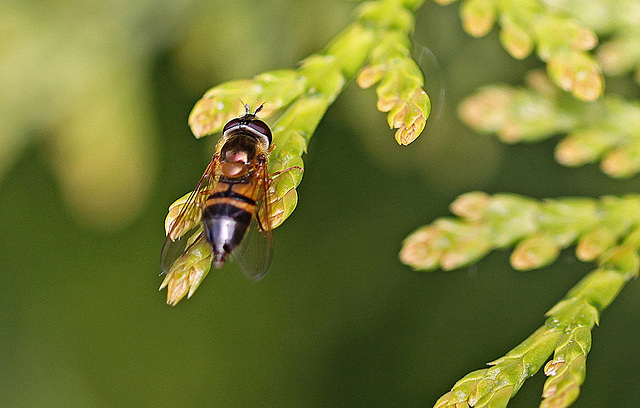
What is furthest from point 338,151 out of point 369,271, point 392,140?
point 369,271

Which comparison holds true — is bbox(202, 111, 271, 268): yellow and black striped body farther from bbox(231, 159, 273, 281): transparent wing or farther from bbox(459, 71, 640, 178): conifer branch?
bbox(459, 71, 640, 178): conifer branch

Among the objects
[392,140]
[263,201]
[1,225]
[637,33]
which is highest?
[1,225]

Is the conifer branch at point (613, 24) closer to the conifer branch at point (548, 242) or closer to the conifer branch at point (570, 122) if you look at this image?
the conifer branch at point (570, 122)

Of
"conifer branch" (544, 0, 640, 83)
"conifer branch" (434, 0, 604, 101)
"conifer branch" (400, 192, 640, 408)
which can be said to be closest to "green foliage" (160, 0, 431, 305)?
"conifer branch" (434, 0, 604, 101)

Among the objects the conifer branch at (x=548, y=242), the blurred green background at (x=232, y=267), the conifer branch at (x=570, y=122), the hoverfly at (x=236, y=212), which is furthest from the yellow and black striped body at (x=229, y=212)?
the blurred green background at (x=232, y=267)

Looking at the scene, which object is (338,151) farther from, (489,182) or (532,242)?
(532,242)

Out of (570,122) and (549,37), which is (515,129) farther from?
(549,37)
